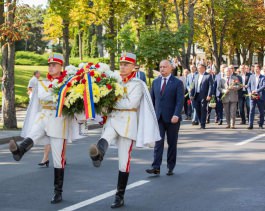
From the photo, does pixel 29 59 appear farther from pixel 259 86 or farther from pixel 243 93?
pixel 259 86

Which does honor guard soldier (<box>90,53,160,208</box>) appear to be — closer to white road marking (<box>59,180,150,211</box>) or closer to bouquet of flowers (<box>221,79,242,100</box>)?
white road marking (<box>59,180,150,211</box>)

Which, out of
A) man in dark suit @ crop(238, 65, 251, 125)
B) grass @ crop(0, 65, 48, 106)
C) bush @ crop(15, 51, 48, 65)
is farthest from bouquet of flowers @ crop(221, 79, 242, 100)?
bush @ crop(15, 51, 48, 65)

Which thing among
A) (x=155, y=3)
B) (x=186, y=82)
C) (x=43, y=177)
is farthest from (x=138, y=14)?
(x=43, y=177)

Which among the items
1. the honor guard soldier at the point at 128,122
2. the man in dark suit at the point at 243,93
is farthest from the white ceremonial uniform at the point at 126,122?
the man in dark suit at the point at 243,93

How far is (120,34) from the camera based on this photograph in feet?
87.8

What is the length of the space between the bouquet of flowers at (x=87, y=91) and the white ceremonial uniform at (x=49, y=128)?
0.84 ft

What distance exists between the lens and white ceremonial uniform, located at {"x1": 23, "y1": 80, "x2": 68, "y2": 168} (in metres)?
8.38

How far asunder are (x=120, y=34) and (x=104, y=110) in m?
18.9

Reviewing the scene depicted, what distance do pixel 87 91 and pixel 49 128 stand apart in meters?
0.89

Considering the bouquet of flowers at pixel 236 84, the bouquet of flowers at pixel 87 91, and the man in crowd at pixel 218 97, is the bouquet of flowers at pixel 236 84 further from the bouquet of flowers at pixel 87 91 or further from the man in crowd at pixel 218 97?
the bouquet of flowers at pixel 87 91

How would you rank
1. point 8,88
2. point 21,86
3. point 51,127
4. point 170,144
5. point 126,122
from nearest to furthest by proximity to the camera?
point 126,122 → point 51,127 → point 170,144 → point 8,88 → point 21,86

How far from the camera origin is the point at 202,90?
19.8 meters

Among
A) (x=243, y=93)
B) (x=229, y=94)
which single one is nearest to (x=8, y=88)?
(x=229, y=94)

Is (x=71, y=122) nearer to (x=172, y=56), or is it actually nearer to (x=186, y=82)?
(x=186, y=82)
